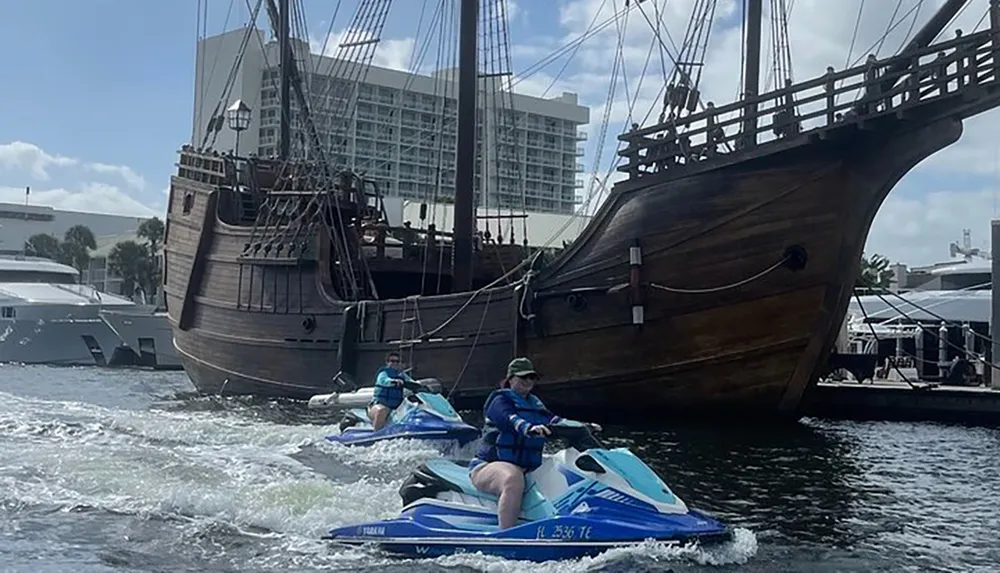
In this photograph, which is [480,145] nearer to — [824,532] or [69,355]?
Answer: [69,355]

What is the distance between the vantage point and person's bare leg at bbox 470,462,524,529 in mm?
10305

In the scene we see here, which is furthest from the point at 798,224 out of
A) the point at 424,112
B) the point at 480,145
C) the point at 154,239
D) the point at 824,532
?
the point at 424,112

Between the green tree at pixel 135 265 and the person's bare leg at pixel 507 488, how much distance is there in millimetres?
79127

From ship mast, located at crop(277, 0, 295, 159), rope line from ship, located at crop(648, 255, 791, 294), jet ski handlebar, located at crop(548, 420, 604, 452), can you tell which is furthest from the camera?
ship mast, located at crop(277, 0, 295, 159)

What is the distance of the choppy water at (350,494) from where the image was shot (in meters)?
10.7

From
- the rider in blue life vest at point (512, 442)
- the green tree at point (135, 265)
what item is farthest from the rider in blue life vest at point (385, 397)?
the green tree at point (135, 265)

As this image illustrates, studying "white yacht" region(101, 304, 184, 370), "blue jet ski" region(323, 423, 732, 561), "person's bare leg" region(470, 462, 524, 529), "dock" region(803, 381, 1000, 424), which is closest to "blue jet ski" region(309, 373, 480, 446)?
"blue jet ski" region(323, 423, 732, 561)

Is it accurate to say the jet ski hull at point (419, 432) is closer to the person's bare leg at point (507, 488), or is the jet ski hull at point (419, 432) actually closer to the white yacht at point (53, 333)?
the person's bare leg at point (507, 488)

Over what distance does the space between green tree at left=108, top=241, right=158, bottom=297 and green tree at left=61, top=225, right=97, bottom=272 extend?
26.8ft

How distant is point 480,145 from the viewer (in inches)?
1743

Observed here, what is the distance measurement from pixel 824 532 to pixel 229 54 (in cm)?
10400

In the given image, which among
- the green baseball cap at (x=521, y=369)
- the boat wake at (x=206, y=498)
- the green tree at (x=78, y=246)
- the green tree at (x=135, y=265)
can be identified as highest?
the green tree at (x=78, y=246)

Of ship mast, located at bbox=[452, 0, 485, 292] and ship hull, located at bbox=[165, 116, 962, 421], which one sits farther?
ship mast, located at bbox=[452, 0, 485, 292]

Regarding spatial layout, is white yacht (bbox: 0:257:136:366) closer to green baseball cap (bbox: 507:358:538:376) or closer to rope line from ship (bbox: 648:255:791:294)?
rope line from ship (bbox: 648:255:791:294)
